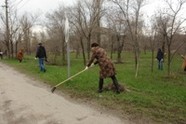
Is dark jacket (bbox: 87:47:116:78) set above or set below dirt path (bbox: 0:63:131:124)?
above

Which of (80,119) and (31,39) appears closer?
(80,119)

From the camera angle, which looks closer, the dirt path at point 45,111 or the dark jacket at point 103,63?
the dirt path at point 45,111

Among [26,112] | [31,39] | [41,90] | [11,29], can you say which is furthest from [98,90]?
[31,39]

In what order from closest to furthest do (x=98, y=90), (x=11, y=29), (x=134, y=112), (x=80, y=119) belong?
(x=80, y=119), (x=134, y=112), (x=98, y=90), (x=11, y=29)

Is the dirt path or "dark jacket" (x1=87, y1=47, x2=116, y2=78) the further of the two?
→ "dark jacket" (x1=87, y1=47, x2=116, y2=78)

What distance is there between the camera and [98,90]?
11.0 m

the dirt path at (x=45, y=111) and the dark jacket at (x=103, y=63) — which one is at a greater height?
the dark jacket at (x=103, y=63)

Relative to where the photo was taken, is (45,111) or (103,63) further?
(103,63)

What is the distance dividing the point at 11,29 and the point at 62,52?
11.0 meters

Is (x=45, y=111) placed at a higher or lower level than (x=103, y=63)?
lower

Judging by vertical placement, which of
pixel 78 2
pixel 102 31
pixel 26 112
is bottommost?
pixel 26 112

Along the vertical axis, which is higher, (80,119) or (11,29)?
(11,29)

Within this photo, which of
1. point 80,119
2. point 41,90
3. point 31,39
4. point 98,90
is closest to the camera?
point 80,119

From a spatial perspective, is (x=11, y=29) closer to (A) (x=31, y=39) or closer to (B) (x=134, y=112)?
(A) (x=31, y=39)
